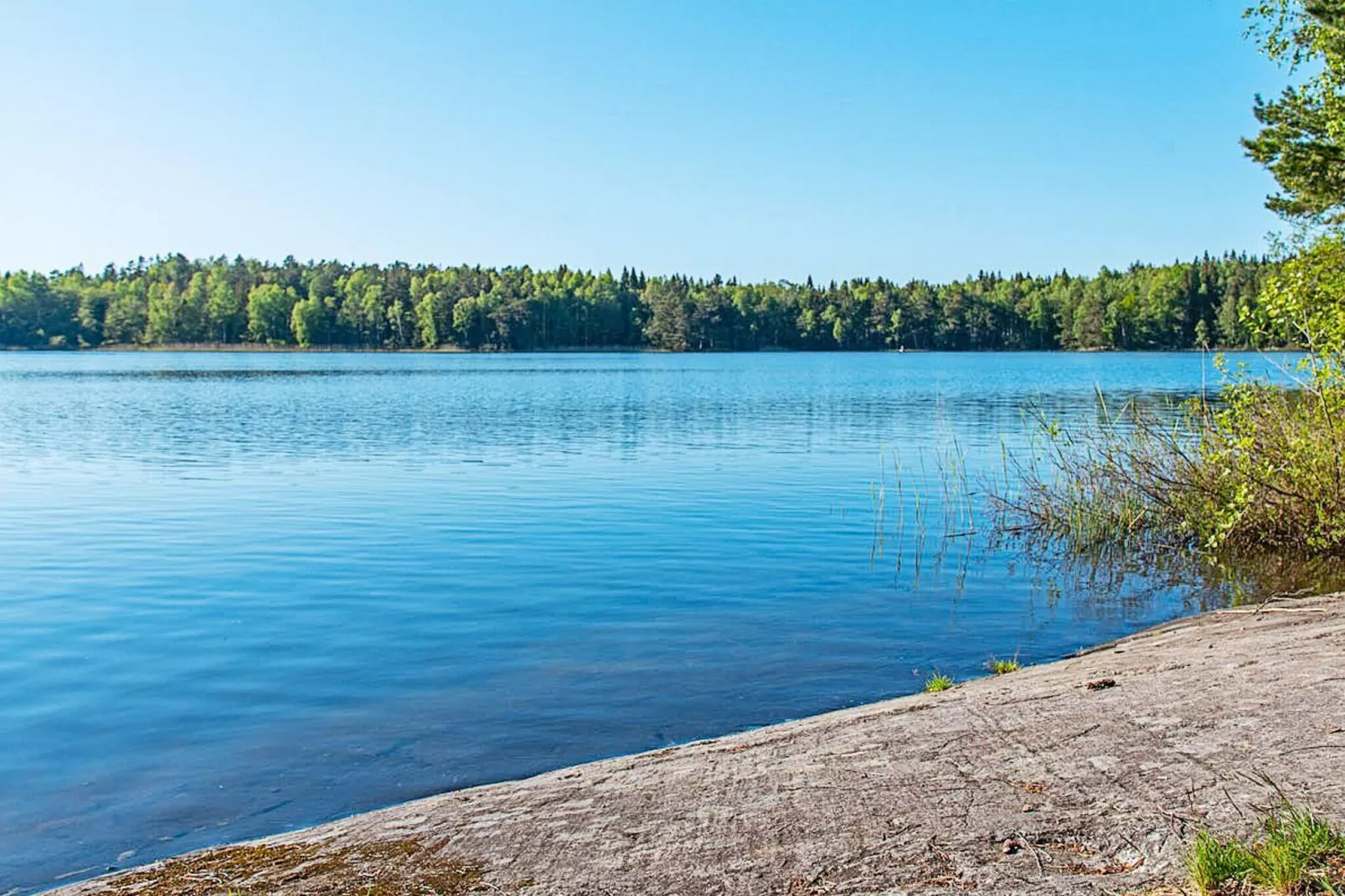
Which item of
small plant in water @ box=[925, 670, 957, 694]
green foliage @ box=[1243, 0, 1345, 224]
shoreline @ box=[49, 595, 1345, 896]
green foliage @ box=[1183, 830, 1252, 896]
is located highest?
green foliage @ box=[1243, 0, 1345, 224]

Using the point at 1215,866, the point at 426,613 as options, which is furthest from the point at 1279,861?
the point at 426,613

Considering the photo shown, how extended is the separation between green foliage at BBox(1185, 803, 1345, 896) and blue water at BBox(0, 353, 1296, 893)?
20.1 feet

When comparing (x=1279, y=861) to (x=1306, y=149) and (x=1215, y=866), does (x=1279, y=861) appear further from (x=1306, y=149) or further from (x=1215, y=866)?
(x=1306, y=149)

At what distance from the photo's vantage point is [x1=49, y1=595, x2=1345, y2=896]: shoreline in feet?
18.8

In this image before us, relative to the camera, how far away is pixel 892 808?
6504 millimetres

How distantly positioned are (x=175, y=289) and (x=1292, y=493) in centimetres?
20291

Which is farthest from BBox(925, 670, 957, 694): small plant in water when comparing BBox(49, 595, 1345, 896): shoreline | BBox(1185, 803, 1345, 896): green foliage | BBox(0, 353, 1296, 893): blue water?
BBox(1185, 803, 1345, 896): green foliage

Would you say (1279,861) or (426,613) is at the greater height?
(1279,861)

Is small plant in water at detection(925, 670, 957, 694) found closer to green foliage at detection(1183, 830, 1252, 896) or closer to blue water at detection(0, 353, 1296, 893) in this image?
blue water at detection(0, 353, 1296, 893)

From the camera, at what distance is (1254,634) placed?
11.4 metres

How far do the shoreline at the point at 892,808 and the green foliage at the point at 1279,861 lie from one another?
264 millimetres

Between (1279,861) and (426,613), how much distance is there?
12.8 meters

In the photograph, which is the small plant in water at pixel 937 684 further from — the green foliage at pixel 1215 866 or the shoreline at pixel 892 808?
the green foliage at pixel 1215 866

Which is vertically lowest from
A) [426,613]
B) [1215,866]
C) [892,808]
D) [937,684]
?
[426,613]
